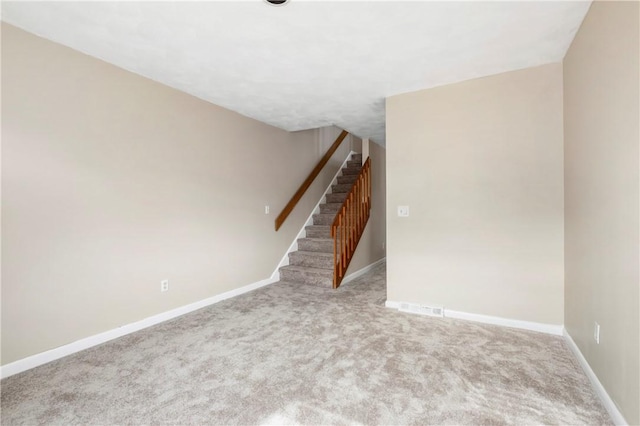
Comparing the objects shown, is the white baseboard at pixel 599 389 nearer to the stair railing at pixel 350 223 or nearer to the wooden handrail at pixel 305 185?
the stair railing at pixel 350 223

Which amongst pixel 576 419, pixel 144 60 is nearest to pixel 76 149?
pixel 144 60

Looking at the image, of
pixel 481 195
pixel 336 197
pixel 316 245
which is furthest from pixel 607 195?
pixel 336 197

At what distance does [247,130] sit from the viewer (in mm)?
4039

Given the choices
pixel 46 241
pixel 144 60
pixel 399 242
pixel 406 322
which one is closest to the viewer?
pixel 46 241

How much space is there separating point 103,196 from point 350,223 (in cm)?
314

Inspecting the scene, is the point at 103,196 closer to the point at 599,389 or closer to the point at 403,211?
the point at 403,211

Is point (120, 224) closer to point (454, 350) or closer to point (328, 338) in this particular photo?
point (328, 338)

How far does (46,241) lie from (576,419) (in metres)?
3.49

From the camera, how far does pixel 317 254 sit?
4.64m

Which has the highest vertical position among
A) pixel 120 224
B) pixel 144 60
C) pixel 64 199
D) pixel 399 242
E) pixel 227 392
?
pixel 144 60

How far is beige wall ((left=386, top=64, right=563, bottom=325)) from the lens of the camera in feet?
8.51

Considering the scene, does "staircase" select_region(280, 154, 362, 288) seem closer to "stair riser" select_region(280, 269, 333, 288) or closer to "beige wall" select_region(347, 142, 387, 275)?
"stair riser" select_region(280, 269, 333, 288)

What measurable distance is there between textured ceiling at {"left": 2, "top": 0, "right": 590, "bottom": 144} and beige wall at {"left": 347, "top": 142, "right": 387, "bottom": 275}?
252cm

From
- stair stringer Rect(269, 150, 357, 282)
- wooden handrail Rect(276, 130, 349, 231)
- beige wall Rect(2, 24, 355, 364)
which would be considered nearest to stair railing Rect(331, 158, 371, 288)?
stair stringer Rect(269, 150, 357, 282)
